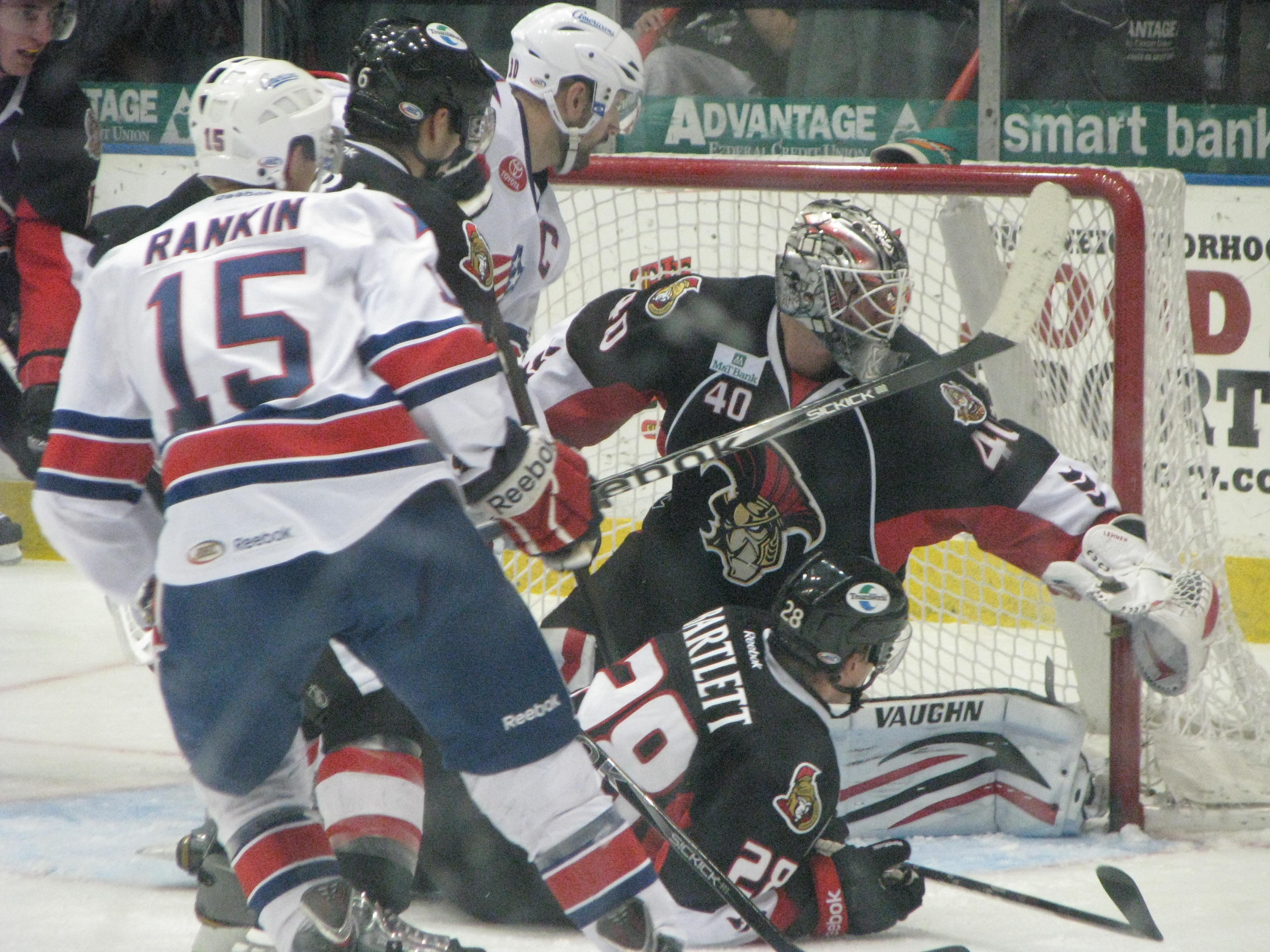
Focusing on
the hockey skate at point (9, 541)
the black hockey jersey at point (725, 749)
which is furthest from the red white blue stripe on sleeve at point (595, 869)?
the hockey skate at point (9, 541)

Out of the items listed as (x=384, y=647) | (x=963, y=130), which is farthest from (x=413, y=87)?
(x=963, y=130)

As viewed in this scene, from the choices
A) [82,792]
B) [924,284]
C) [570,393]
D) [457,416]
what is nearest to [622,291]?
[570,393]

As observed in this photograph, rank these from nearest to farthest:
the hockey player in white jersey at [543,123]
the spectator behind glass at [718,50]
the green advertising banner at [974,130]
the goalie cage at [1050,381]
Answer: the goalie cage at [1050,381], the hockey player in white jersey at [543,123], the green advertising banner at [974,130], the spectator behind glass at [718,50]

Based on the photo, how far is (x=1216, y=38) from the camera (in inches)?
192

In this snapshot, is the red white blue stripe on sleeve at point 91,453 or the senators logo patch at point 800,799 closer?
the red white blue stripe on sleeve at point 91,453

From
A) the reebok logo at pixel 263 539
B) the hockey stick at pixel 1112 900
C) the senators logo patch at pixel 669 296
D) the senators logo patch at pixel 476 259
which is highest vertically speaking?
the senators logo patch at pixel 476 259

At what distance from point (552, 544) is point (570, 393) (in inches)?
35.7

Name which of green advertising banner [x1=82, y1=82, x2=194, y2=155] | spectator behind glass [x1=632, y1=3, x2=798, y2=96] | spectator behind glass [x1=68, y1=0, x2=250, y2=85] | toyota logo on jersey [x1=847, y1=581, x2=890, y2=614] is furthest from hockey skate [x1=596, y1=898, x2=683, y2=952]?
green advertising banner [x1=82, y1=82, x2=194, y2=155]

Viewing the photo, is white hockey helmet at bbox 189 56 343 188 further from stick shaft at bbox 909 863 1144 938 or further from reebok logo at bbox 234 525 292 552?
stick shaft at bbox 909 863 1144 938

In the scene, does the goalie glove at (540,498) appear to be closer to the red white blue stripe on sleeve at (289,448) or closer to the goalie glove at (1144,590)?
the red white blue stripe on sleeve at (289,448)

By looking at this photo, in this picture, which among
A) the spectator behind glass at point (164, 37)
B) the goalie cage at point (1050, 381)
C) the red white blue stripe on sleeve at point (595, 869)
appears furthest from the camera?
the spectator behind glass at point (164, 37)

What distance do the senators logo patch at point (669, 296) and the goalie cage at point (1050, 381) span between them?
409mm

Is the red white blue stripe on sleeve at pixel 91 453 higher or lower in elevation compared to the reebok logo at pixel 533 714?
higher

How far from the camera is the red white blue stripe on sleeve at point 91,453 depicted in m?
1.72
